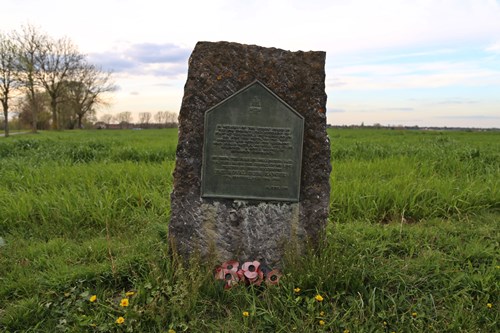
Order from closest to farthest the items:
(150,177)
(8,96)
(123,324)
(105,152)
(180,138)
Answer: (123,324), (180,138), (150,177), (105,152), (8,96)

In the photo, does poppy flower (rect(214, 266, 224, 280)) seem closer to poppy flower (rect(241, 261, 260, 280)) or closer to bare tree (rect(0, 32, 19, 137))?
poppy flower (rect(241, 261, 260, 280))

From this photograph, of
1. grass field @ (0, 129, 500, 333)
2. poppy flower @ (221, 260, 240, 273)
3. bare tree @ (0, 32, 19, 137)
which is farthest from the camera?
bare tree @ (0, 32, 19, 137)

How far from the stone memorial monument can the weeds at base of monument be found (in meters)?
0.08

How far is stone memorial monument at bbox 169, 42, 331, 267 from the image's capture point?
307cm

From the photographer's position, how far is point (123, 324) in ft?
8.39

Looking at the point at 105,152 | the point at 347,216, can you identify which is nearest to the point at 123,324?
the point at 347,216

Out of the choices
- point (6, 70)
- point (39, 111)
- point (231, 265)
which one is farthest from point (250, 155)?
point (39, 111)

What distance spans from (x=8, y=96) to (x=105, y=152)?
968 inches

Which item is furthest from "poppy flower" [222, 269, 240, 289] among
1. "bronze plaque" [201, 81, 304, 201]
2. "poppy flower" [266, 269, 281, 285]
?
"bronze plaque" [201, 81, 304, 201]

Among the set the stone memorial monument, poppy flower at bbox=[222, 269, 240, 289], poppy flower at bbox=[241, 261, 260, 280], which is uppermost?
the stone memorial monument

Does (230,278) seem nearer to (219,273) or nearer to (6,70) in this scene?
(219,273)

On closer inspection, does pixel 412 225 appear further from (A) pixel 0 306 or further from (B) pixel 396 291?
(A) pixel 0 306

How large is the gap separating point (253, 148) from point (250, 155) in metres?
0.06

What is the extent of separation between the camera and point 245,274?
3080 millimetres
